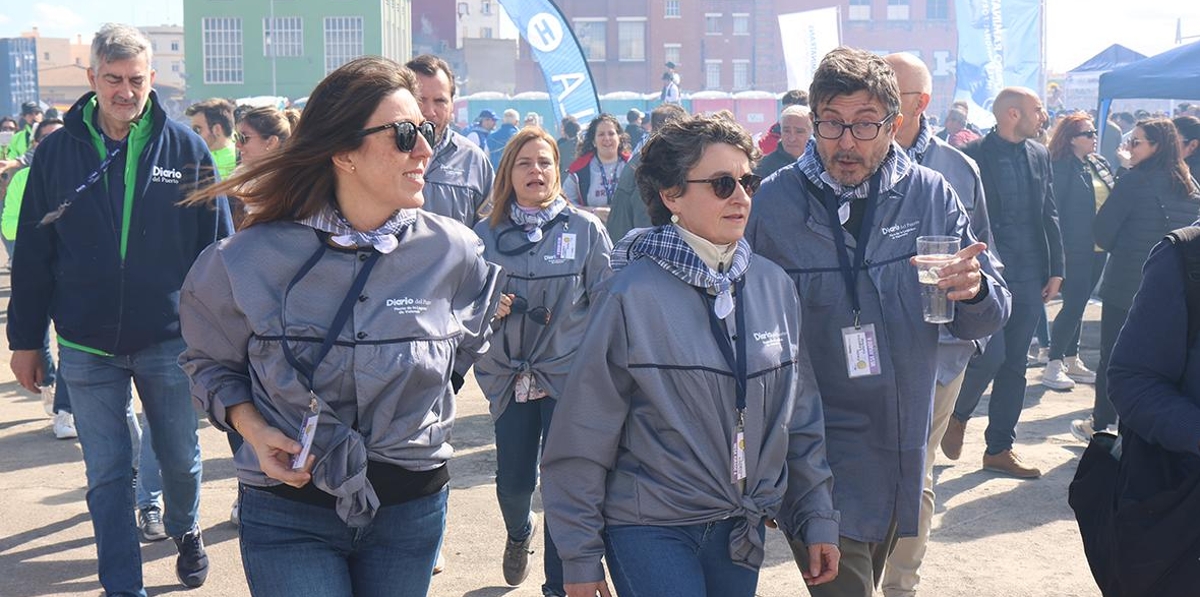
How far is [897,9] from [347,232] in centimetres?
8822

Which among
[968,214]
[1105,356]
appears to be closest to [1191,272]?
[968,214]

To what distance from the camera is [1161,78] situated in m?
14.3

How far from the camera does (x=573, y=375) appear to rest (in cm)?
322

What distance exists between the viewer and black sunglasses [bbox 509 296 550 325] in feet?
18.1

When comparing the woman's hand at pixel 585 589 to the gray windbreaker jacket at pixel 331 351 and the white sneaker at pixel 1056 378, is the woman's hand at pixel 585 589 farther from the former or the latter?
the white sneaker at pixel 1056 378

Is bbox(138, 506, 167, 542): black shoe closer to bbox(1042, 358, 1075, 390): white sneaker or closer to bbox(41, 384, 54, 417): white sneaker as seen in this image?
bbox(41, 384, 54, 417): white sneaker

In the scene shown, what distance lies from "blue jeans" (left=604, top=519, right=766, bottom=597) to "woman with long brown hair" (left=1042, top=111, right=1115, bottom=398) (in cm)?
771

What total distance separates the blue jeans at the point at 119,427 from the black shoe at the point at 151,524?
47.8 inches

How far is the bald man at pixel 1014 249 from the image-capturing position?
749 centimetres

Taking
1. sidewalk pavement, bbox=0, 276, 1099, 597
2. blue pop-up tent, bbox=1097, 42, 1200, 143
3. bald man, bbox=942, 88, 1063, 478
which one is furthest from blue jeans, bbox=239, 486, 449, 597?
blue pop-up tent, bbox=1097, 42, 1200, 143

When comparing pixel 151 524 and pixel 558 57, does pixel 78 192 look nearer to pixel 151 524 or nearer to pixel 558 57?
pixel 151 524

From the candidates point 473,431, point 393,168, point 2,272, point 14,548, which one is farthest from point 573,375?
point 2,272

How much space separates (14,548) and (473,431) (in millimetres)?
3226

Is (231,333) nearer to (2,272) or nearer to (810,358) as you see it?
(810,358)
